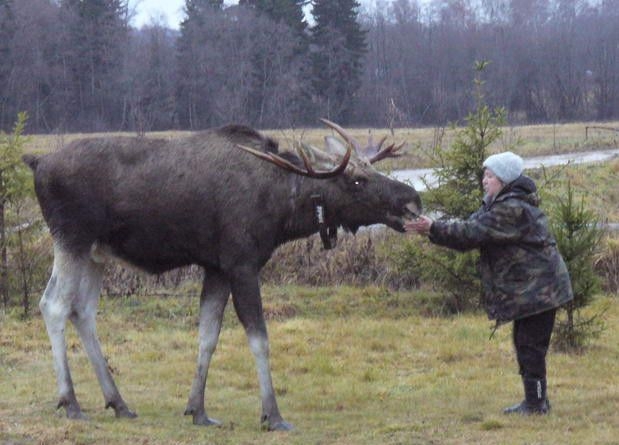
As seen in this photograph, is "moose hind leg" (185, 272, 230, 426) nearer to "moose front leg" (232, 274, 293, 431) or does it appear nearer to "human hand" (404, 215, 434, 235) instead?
"moose front leg" (232, 274, 293, 431)

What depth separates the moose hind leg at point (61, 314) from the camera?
9.30 metres

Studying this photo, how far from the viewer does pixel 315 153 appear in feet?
31.2

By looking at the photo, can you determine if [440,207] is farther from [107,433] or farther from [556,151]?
[556,151]

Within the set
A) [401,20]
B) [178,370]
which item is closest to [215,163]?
[178,370]

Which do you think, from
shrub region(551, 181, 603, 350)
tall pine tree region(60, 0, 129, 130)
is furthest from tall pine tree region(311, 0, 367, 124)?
shrub region(551, 181, 603, 350)

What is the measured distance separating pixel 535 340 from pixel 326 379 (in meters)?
2.76

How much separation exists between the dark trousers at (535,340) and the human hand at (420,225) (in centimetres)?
108

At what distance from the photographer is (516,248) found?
8945 mm

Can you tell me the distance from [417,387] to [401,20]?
82603mm

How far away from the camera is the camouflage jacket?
8.86m

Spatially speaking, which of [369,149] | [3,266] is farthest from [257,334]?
[3,266]

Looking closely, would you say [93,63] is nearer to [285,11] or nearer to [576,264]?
[285,11]

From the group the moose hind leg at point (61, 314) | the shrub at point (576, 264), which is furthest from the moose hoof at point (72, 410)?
the shrub at point (576, 264)

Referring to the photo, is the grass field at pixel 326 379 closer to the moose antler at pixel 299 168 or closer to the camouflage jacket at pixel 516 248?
the camouflage jacket at pixel 516 248
